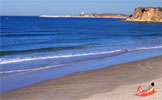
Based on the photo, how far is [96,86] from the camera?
11695 millimetres

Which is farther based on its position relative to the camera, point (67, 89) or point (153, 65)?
point (153, 65)

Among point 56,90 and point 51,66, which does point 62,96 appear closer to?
point 56,90

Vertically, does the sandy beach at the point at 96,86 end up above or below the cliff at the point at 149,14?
above

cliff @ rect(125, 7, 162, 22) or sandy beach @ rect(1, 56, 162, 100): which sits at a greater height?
sandy beach @ rect(1, 56, 162, 100)

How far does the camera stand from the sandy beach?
10095 mm

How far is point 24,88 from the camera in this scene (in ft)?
37.7

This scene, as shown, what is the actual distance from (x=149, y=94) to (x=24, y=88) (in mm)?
5304

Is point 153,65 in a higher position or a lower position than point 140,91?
lower

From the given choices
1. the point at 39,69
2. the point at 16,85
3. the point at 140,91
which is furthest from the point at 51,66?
the point at 140,91

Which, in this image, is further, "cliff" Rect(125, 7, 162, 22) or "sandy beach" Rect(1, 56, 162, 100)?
"cliff" Rect(125, 7, 162, 22)

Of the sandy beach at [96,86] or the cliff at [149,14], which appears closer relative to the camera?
the sandy beach at [96,86]

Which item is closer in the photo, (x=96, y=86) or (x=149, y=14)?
(x=96, y=86)

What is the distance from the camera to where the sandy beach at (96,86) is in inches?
397

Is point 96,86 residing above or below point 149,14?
above
